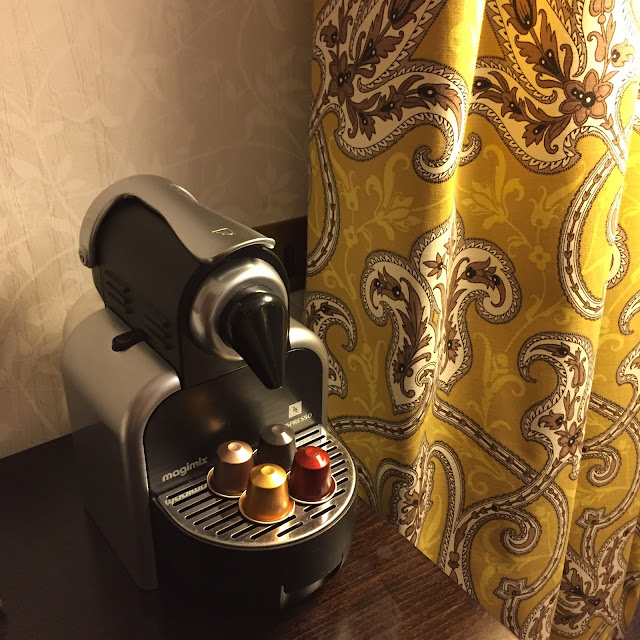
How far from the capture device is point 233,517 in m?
0.60

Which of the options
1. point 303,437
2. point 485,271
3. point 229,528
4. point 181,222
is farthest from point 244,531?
point 485,271

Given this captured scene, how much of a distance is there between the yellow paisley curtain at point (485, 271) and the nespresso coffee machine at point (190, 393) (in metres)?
0.20

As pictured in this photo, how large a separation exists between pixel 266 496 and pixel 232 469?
0.04 metres

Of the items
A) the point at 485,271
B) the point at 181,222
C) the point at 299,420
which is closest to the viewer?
the point at 181,222

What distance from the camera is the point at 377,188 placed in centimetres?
75

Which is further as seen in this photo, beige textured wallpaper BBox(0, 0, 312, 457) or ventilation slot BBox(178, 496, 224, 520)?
beige textured wallpaper BBox(0, 0, 312, 457)

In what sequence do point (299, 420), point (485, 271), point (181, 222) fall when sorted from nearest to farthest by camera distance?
1. point (181, 222)
2. point (299, 420)
3. point (485, 271)

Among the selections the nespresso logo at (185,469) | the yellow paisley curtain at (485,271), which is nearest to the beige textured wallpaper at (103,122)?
the yellow paisley curtain at (485,271)

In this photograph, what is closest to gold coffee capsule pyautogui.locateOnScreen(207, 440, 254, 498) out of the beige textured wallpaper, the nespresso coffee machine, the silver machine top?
the nespresso coffee machine

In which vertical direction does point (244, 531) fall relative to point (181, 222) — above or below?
below

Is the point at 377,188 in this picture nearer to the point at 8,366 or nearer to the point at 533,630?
the point at 8,366

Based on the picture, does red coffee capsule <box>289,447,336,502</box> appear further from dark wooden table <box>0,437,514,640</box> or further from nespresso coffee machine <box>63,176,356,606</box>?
dark wooden table <box>0,437,514,640</box>

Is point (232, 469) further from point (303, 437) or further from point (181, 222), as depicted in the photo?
point (181, 222)

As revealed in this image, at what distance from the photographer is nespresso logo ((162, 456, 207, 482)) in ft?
1.99
